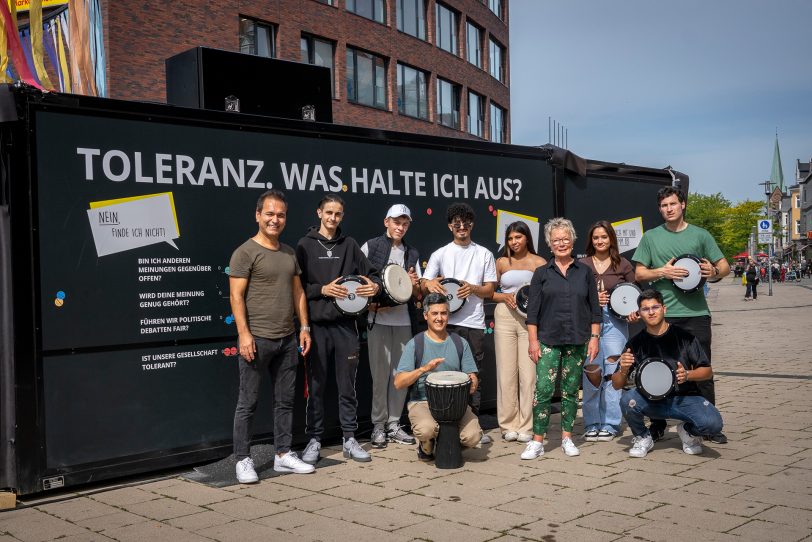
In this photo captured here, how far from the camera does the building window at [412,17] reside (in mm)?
33000

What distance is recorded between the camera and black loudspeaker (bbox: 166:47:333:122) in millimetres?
6500

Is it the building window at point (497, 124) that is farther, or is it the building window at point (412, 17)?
the building window at point (497, 124)

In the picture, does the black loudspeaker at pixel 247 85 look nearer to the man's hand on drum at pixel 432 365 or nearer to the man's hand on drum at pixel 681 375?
the man's hand on drum at pixel 432 365

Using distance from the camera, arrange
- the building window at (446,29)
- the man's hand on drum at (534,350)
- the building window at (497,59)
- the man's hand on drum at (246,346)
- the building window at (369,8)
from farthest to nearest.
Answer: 1. the building window at (497,59)
2. the building window at (446,29)
3. the building window at (369,8)
4. the man's hand on drum at (534,350)
5. the man's hand on drum at (246,346)

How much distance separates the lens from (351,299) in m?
6.10

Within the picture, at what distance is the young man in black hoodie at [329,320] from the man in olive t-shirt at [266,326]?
0.35 m

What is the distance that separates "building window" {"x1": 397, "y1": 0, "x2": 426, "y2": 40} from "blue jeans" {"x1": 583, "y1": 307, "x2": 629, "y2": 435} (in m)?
28.2

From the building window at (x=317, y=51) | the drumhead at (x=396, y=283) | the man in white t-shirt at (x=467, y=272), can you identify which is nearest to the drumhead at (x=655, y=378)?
the man in white t-shirt at (x=467, y=272)

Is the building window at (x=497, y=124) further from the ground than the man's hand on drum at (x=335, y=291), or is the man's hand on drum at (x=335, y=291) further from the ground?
the building window at (x=497, y=124)

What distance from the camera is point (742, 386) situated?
Result: 9484mm

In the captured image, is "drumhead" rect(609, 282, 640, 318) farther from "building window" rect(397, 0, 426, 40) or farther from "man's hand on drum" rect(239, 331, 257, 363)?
"building window" rect(397, 0, 426, 40)

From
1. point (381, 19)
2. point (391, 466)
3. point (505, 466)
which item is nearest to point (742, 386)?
point (505, 466)

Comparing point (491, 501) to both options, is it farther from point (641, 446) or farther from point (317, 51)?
point (317, 51)

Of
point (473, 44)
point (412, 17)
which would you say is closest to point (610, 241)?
point (412, 17)
